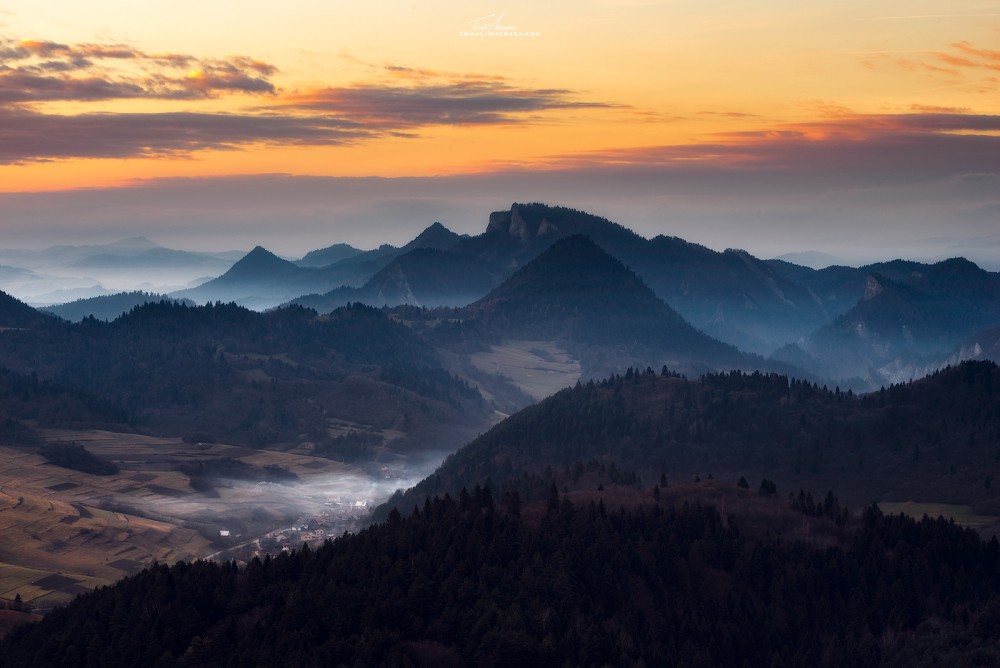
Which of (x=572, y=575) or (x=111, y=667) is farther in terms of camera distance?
(x=572, y=575)

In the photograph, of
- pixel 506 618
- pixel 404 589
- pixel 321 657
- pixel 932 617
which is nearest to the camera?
pixel 321 657

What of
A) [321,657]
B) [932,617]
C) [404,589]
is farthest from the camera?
[932,617]

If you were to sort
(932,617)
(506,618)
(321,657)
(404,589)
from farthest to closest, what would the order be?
(932,617)
(404,589)
(506,618)
(321,657)

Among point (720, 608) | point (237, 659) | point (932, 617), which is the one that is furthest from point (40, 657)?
point (932, 617)

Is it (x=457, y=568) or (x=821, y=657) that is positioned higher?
(x=457, y=568)

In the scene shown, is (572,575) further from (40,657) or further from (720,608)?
(40,657)

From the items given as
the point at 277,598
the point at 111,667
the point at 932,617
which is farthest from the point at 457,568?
the point at 932,617

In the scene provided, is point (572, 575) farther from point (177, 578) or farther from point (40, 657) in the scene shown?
point (40, 657)

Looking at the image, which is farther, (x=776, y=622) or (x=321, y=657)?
(x=776, y=622)
